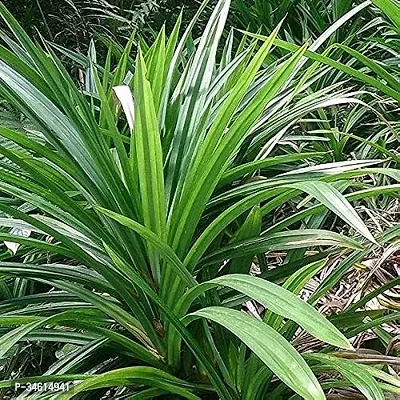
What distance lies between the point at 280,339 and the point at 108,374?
200 millimetres

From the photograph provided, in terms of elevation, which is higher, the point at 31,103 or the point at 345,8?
the point at 345,8

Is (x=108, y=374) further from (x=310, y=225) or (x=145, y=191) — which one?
(x=310, y=225)

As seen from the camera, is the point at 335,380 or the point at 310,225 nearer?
the point at 335,380

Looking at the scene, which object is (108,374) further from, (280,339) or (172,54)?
(172,54)

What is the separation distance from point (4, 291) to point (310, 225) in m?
0.54

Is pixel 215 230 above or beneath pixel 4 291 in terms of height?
above

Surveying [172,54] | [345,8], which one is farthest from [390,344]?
[345,8]

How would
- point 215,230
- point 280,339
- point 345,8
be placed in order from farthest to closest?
point 345,8 → point 215,230 → point 280,339

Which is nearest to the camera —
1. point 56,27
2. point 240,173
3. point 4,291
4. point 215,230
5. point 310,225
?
point 215,230

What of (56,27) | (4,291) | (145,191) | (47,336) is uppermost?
(145,191)

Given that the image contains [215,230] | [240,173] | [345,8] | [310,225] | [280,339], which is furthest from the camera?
[345,8]

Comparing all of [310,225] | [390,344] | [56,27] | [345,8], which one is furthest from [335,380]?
[56,27]

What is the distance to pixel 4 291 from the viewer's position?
3.44 feet

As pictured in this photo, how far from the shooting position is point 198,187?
723 millimetres
